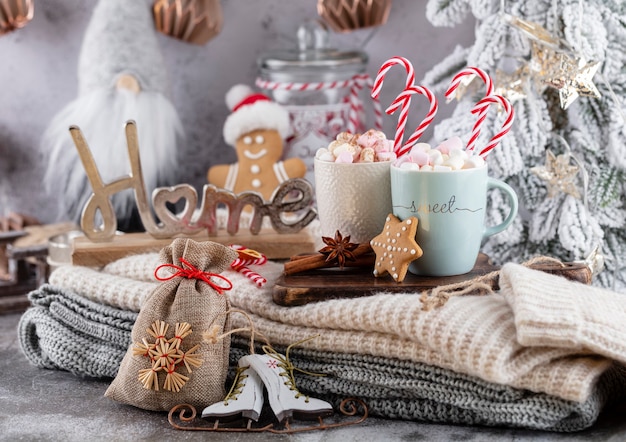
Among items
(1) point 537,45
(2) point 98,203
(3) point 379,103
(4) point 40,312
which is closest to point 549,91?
(1) point 537,45

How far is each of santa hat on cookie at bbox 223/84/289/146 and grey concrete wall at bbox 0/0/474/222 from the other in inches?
7.5

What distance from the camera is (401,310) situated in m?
0.86

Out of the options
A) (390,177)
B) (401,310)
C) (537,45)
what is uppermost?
(537,45)

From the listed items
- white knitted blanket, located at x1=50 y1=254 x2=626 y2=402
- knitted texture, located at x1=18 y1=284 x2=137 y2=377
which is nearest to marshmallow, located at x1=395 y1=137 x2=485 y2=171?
white knitted blanket, located at x1=50 y1=254 x2=626 y2=402

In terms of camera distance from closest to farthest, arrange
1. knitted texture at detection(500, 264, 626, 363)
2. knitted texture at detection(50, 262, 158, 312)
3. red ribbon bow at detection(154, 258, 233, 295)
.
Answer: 1. knitted texture at detection(500, 264, 626, 363)
2. red ribbon bow at detection(154, 258, 233, 295)
3. knitted texture at detection(50, 262, 158, 312)

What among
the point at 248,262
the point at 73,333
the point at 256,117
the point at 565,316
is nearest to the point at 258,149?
the point at 256,117

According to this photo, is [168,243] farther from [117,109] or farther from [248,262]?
[117,109]

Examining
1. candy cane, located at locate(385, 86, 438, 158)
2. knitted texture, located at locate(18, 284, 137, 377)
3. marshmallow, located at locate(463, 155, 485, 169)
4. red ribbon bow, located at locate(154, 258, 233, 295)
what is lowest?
knitted texture, located at locate(18, 284, 137, 377)

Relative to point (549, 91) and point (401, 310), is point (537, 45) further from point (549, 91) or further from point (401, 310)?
point (401, 310)

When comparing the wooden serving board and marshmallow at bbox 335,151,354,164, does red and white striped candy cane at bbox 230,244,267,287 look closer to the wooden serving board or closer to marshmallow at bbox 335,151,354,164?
the wooden serving board

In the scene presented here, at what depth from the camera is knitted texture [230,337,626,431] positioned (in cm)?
81

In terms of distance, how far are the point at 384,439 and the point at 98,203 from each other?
1.73ft

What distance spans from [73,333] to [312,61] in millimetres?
660

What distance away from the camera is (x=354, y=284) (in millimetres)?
938
